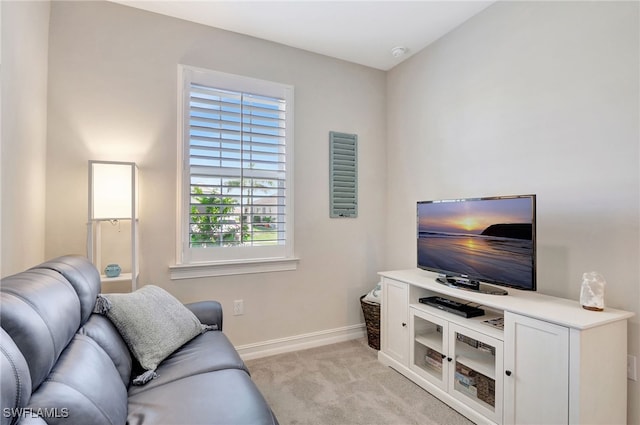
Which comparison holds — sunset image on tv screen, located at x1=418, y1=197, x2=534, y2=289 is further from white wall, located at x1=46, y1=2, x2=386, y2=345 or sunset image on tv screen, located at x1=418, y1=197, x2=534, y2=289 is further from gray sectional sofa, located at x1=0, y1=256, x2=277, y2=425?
gray sectional sofa, located at x1=0, y1=256, x2=277, y2=425

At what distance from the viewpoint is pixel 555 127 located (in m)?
1.99

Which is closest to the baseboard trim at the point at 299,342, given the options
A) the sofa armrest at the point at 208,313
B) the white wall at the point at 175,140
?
the white wall at the point at 175,140

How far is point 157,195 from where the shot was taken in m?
2.46

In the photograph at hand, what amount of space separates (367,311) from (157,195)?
6.85ft

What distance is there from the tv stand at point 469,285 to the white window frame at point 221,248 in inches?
52.3

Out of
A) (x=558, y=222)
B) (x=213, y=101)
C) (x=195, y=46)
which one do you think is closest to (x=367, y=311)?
(x=558, y=222)

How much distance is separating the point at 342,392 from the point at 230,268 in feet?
4.27

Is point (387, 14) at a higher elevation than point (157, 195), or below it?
higher

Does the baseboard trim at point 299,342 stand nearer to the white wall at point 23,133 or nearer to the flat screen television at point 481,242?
the flat screen television at point 481,242

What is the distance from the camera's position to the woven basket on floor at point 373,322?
2.87 meters

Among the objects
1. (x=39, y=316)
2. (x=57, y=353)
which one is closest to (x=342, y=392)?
(x=57, y=353)

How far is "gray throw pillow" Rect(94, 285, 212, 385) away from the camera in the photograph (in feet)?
5.19

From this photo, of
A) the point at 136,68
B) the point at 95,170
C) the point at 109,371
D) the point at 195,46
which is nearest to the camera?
the point at 109,371

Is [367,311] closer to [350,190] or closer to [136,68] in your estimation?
[350,190]
